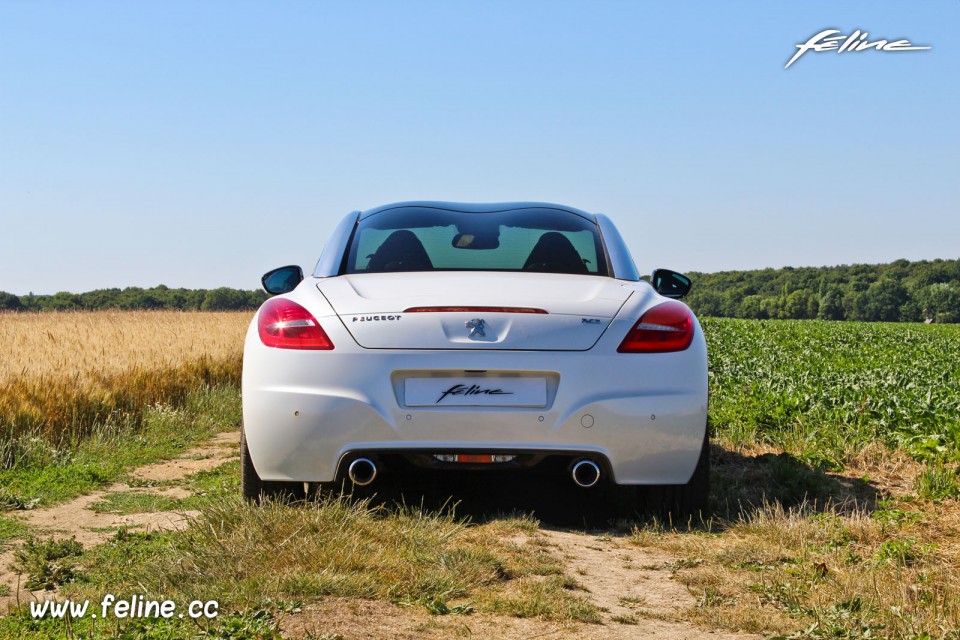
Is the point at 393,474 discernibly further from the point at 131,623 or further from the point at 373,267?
the point at 131,623

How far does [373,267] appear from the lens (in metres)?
5.35

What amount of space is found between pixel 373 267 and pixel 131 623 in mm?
2616

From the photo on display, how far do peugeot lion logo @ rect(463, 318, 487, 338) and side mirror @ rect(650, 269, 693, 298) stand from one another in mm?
1347

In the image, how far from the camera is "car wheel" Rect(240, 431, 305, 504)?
485cm

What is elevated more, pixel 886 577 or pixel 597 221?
pixel 597 221

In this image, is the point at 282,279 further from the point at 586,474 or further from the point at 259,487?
the point at 586,474

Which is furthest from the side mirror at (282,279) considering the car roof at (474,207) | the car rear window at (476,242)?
the car roof at (474,207)

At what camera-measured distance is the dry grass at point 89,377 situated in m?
8.38

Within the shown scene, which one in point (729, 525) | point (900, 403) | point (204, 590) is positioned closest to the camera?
point (204, 590)

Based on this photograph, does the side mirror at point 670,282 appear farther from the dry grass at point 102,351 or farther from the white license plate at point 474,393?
the dry grass at point 102,351

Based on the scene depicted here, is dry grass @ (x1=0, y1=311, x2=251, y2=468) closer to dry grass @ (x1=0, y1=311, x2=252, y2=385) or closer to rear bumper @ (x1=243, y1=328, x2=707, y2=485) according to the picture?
dry grass @ (x1=0, y1=311, x2=252, y2=385)

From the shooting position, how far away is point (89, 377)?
9.56m

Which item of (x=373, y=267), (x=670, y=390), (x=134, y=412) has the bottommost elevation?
(x=134, y=412)

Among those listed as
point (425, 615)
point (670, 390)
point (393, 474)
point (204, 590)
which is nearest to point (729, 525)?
point (670, 390)
